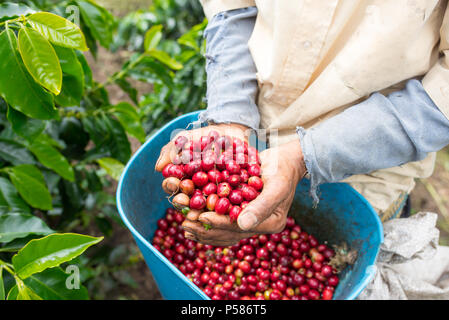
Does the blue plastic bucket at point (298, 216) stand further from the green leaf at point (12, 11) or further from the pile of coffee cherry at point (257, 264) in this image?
the green leaf at point (12, 11)

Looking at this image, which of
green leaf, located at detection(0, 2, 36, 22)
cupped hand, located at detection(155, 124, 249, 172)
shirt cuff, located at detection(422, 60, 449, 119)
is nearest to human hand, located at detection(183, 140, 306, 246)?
cupped hand, located at detection(155, 124, 249, 172)

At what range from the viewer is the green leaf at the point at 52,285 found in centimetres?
128

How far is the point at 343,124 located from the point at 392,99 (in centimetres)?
23

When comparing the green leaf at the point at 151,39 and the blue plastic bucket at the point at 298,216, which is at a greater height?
the green leaf at the point at 151,39

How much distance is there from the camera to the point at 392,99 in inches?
57.6

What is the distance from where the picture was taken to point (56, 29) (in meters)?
1.18

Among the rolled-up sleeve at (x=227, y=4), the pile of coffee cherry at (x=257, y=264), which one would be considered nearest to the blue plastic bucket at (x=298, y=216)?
the pile of coffee cherry at (x=257, y=264)

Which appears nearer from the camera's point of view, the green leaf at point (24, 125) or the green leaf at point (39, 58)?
the green leaf at point (39, 58)

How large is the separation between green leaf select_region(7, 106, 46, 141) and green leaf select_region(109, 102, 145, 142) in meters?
0.63

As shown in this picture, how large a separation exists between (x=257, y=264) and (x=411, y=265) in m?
0.81

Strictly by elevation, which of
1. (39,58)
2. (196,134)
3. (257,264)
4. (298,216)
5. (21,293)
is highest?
(39,58)

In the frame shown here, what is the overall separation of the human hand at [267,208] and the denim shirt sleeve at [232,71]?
9.9 inches

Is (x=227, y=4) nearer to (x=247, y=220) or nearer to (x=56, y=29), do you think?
(x=56, y=29)

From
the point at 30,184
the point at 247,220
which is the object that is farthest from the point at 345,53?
the point at 30,184
